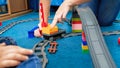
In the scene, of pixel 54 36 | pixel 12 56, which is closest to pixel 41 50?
pixel 54 36

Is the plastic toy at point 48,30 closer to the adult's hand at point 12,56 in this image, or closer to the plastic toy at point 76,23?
the plastic toy at point 76,23

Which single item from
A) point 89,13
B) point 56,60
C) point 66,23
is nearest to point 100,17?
point 66,23

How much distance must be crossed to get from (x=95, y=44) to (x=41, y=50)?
69 cm

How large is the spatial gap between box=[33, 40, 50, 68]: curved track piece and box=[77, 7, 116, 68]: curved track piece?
0.39 metres

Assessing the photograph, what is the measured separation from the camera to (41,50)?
1.29 metres

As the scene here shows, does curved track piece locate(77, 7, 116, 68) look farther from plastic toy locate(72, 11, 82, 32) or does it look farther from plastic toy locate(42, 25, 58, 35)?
plastic toy locate(72, 11, 82, 32)

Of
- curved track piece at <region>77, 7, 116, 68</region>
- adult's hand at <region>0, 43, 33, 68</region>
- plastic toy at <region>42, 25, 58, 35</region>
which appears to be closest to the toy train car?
plastic toy at <region>42, 25, 58, 35</region>

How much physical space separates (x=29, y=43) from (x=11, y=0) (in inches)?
48.5

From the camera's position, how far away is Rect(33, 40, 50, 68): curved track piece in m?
1.13

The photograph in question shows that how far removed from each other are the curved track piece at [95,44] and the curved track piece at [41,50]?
1.28ft

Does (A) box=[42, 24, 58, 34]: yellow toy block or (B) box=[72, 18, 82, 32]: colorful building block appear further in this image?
(B) box=[72, 18, 82, 32]: colorful building block

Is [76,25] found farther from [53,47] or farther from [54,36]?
[53,47]

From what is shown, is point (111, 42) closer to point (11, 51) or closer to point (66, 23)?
point (66, 23)

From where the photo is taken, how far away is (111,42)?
1401mm
